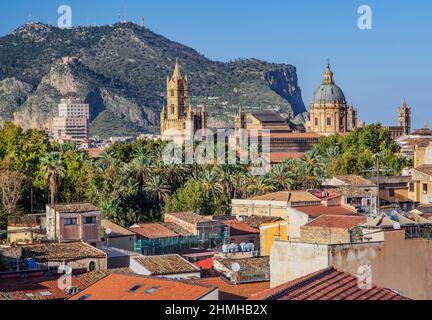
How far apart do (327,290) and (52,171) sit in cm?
5437

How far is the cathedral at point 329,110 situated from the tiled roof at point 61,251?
127m

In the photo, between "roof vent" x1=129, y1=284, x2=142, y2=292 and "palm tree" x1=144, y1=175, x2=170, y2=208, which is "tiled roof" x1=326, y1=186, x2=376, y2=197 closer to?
"palm tree" x1=144, y1=175, x2=170, y2=208

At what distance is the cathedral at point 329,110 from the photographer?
556 ft

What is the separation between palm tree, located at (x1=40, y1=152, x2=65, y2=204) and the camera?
72.4 m

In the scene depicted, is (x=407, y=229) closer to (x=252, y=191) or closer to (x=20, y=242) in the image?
(x=20, y=242)

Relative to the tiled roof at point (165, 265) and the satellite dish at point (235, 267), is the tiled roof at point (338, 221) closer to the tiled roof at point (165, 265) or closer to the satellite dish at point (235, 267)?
the satellite dish at point (235, 267)

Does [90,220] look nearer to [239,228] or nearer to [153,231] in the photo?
[153,231]

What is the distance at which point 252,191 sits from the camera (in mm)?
76438

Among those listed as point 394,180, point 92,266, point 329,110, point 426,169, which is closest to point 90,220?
point 92,266

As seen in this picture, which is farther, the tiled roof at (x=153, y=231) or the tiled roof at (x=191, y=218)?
the tiled roof at (x=191, y=218)

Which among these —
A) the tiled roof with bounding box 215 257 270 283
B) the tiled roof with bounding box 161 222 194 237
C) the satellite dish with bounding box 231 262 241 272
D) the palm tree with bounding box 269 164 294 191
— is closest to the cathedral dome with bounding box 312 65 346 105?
the palm tree with bounding box 269 164 294 191

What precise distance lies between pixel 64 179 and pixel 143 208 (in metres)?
5.63

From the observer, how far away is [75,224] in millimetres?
46531

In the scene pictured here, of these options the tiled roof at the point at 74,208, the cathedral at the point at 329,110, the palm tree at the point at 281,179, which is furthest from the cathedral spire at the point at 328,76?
the tiled roof at the point at 74,208
